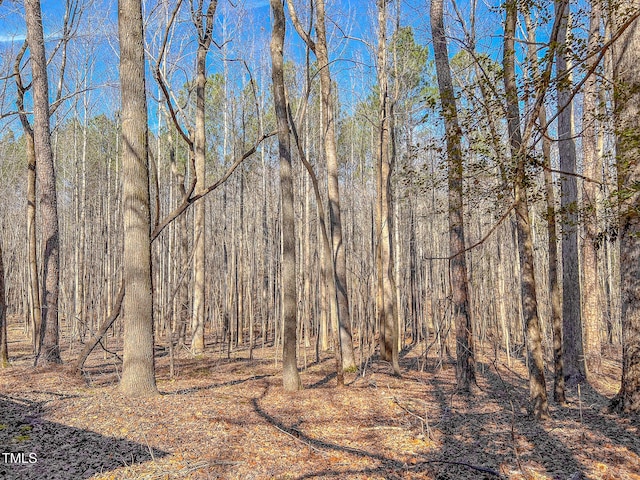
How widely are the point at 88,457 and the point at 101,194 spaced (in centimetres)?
1739

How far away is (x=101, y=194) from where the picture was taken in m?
19.1

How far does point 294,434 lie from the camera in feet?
15.4

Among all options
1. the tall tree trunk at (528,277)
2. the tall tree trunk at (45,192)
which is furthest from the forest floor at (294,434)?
the tall tree trunk at (45,192)

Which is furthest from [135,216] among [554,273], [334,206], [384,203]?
[554,273]

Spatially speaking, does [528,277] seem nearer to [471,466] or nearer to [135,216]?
[471,466]

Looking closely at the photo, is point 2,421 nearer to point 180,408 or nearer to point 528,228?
point 180,408

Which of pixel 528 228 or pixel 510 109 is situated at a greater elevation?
pixel 510 109

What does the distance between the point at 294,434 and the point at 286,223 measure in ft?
9.97

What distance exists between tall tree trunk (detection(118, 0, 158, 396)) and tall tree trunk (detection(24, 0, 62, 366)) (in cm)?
331

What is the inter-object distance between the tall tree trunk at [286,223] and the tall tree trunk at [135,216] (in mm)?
1868

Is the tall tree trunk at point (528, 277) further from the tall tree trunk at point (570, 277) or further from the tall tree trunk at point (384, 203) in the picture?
the tall tree trunk at point (384, 203)

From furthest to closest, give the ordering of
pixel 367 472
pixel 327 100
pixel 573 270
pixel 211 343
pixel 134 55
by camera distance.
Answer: pixel 211 343, pixel 327 100, pixel 573 270, pixel 134 55, pixel 367 472

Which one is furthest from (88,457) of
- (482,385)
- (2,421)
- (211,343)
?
(211,343)

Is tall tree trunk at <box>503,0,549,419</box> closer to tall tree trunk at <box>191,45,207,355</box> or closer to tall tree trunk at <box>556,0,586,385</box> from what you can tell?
tall tree trunk at <box>556,0,586,385</box>
